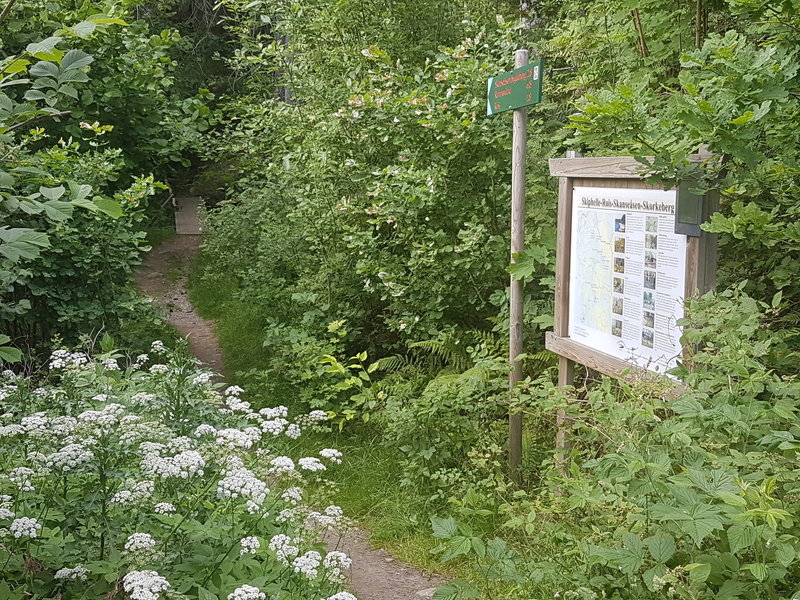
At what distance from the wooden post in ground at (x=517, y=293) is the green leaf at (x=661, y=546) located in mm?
2492

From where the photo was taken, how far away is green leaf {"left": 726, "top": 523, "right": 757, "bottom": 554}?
7.37 ft

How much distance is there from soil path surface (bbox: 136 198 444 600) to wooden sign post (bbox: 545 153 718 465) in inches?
46.6

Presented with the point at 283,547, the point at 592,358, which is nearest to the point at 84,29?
the point at 283,547

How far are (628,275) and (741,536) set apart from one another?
6.50 ft

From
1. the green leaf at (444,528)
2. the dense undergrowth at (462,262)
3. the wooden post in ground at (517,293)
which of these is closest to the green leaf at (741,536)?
the dense undergrowth at (462,262)

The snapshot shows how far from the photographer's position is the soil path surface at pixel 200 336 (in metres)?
4.33

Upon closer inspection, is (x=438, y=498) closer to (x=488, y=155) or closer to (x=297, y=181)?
(x=488, y=155)

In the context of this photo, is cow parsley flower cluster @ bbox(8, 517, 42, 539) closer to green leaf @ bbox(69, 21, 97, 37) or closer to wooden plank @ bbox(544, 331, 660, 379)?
green leaf @ bbox(69, 21, 97, 37)

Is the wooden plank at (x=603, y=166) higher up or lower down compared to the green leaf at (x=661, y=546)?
higher up

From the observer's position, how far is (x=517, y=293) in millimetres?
5172

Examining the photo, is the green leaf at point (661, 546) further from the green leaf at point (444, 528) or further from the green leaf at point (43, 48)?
the green leaf at point (43, 48)

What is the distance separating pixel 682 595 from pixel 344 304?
536 cm

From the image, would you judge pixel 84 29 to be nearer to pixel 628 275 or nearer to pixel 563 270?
A: pixel 628 275

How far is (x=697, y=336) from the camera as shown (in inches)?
126
